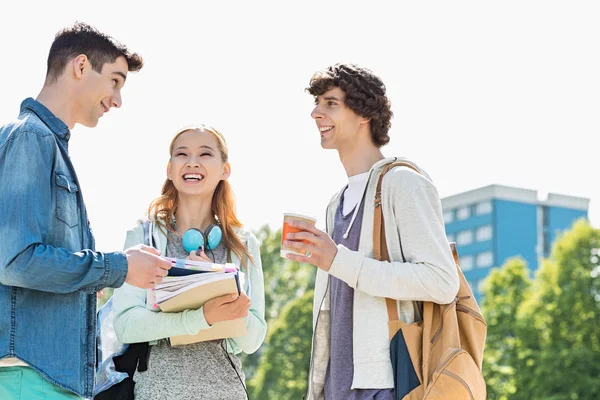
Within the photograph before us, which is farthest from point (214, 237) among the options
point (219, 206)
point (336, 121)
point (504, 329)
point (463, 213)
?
point (463, 213)

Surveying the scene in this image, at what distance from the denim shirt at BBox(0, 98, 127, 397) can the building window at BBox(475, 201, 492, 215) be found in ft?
303

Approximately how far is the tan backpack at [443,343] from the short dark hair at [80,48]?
1.56 metres

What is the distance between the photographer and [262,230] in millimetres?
43969

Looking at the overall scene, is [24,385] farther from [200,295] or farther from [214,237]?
[214,237]

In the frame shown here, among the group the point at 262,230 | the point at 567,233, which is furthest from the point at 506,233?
the point at 567,233

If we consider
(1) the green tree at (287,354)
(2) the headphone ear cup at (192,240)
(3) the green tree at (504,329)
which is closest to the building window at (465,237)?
(1) the green tree at (287,354)

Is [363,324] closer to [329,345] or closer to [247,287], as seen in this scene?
[329,345]

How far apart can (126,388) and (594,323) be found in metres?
25.0

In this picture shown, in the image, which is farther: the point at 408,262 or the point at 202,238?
the point at 202,238

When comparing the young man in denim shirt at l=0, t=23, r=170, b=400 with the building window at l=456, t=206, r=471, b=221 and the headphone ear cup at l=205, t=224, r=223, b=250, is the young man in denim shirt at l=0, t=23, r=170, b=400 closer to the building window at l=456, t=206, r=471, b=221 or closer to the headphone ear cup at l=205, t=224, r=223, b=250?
the headphone ear cup at l=205, t=224, r=223, b=250

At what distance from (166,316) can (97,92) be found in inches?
47.7

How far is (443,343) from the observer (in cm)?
491

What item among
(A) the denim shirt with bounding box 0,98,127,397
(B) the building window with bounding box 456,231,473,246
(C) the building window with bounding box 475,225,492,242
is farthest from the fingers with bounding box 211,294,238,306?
(B) the building window with bounding box 456,231,473,246

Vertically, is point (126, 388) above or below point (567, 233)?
below
